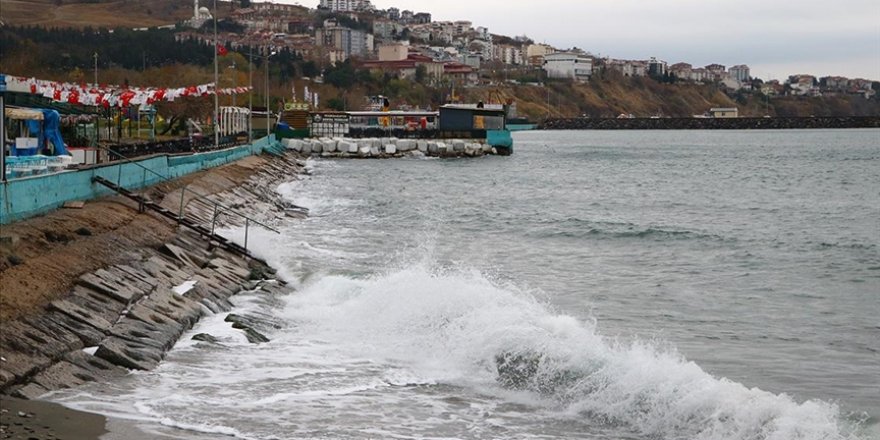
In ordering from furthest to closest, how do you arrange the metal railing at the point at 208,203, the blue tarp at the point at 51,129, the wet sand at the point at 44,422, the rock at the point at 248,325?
the blue tarp at the point at 51,129 → the metal railing at the point at 208,203 → the rock at the point at 248,325 → the wet sand at the point at 44,422

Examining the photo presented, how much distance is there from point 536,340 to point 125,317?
524 centimetres

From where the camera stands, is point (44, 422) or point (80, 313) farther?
point (80, 313)

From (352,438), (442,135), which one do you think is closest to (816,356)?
(352,438)

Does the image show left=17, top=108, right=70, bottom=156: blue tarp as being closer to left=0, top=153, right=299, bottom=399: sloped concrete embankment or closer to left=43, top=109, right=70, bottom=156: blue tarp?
left=43, top=109, right=70, bottom=156: blue tarp

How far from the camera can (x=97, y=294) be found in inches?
599

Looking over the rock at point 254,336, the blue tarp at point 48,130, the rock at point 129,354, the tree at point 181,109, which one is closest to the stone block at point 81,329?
the rock at point 129,354

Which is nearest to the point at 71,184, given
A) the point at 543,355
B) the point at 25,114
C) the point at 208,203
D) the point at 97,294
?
the point at 97,294

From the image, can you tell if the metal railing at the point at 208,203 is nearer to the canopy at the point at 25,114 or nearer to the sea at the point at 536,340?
the sea at the point at 536,340

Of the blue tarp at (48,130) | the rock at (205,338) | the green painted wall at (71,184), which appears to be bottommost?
the rock at (205,338)

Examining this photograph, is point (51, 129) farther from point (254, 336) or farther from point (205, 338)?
point (205, 338)

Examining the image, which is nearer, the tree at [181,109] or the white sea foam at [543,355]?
the white sea foam at [543,355]

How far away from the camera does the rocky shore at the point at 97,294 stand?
38.7 feet

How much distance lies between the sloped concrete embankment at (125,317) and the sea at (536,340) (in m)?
0.31

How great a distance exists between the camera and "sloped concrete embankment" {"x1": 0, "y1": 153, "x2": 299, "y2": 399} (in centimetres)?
1200
